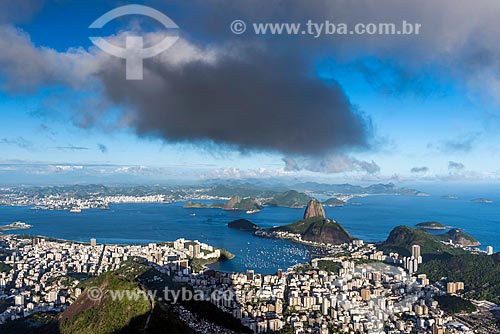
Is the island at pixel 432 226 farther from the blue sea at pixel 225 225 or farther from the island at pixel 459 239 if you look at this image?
the island at pixel 459 239

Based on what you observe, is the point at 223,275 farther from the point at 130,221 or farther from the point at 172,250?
the point at 130,221

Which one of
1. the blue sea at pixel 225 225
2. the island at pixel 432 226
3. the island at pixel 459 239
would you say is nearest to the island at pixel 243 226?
the blue sea at pixel 225 225

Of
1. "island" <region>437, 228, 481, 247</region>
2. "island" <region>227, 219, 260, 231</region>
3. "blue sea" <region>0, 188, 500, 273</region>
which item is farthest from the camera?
"island" <region>227, 219, 260, 231</region>

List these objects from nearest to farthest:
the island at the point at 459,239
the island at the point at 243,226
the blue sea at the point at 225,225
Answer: the blue sea at the point at 225,225 → the island at the point at 459,239 → the island at the point at 243,226

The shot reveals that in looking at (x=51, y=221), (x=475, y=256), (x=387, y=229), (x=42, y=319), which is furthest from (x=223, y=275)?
(x=51, y=221)

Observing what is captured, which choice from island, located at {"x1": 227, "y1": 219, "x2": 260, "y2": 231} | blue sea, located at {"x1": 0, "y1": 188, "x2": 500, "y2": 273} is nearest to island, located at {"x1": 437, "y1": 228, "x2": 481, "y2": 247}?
blue sea, located at {"x1": 0, "y1": 188, "x2": 500, "y2": 273}

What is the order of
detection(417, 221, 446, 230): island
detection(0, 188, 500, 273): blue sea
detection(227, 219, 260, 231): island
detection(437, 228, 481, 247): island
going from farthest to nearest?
detection(417, 221, 446, 230): island < detection(227, 219, 260, 231): island < detection(437, 228, 481, 247): island < detection(0, 188, 500, 273): blue sea

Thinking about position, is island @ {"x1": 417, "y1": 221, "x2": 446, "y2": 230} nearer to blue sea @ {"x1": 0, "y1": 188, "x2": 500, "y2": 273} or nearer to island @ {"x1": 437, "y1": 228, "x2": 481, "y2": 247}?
blue sea @ {"x1": 0, "y1": 188, "x2": 500, "y2": 273}

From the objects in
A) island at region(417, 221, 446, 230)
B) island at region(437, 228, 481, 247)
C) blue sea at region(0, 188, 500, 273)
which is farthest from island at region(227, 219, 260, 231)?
island at region(417, 221, 446, 230)

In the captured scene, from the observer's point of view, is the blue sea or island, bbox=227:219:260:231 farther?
island, bbox=227:219:260:231
